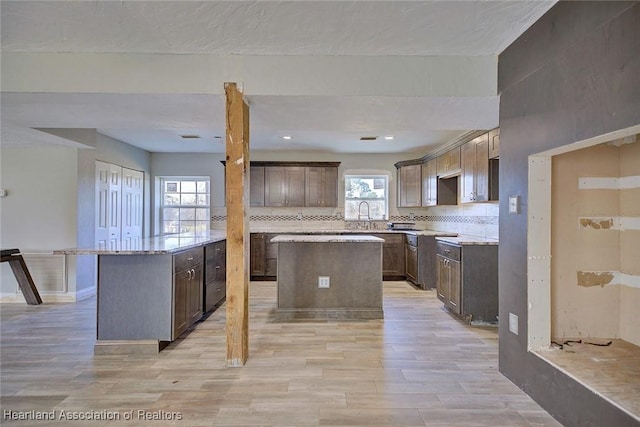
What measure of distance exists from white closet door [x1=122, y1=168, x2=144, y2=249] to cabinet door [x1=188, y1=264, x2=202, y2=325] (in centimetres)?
259

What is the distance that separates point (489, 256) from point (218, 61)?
3289mm

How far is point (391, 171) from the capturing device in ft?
22.5

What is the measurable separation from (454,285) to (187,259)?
114 inches

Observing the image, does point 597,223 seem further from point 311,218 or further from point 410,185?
point 311,218

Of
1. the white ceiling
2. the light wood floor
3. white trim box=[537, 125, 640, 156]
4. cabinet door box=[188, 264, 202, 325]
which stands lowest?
the light wood floor

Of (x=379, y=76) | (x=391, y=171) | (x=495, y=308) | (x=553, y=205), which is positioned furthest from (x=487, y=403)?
(x=391, y=171)

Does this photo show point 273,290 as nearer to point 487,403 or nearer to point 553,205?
point 487,403

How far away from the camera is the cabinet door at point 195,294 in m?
3.41

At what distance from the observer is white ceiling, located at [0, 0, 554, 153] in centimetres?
204

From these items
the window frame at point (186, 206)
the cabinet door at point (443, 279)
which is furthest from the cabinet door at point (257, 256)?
the cabinet door at point (443, 279)

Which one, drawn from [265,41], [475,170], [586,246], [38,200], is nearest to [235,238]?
[265,41]

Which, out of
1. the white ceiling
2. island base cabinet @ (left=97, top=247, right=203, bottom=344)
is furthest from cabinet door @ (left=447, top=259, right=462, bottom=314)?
island base cabinet @ (left=97, top=247, right=203, bottom=344)

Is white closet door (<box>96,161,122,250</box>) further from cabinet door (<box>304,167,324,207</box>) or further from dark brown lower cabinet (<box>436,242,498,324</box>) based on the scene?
dark brown lower cabinet (<box>436,242,498,324</box>)

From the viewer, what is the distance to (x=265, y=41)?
240cm
